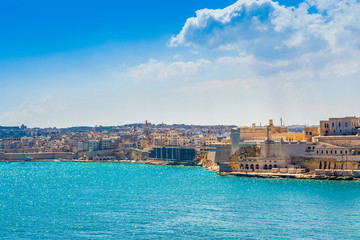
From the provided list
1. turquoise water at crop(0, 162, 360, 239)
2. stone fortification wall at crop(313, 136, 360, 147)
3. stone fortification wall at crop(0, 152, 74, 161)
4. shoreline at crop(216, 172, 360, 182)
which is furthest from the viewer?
stone fortification wall at crop(0, 152, 74, 161)

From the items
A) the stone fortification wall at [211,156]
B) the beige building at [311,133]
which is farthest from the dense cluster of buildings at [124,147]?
the beige building at [311,133]

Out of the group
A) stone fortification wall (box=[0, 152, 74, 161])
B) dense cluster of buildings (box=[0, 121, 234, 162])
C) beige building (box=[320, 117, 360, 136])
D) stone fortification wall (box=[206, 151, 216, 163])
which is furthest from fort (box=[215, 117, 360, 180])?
stone fortification wall (box=[0, 152, 74, 161])

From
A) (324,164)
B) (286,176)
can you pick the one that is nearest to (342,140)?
(324,164)

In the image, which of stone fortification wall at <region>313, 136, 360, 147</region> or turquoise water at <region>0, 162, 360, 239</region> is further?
stone fortification wall at <region>313, 136, 360, 147</region>

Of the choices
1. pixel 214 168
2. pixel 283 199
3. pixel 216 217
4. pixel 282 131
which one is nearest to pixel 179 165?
pixel 214 168

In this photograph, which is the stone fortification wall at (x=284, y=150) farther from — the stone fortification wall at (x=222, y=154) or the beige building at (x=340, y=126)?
the stone fortification wall at (x=222, y=154)

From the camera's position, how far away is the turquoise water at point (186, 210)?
22.7 metres

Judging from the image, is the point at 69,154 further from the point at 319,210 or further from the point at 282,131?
the point at 319,210

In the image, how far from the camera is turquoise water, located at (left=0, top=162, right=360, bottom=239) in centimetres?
2270

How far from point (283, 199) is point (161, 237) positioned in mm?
11356

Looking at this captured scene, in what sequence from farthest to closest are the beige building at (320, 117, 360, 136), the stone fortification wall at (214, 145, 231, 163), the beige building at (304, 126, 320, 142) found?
1. the stone fortification wall at (214, 145, 231, 163)
2. the beige building at (304, 126, 320, 142)
3. the beige building at (320, 117, 360, 136)

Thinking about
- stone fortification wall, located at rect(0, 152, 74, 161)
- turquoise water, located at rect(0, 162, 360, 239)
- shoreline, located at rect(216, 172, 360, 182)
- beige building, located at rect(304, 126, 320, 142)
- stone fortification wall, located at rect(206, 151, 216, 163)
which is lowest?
turquoise water, located at rect(0, 162, 360, 239)

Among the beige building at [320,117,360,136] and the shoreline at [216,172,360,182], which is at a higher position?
the beige building at [320,117,360,136]

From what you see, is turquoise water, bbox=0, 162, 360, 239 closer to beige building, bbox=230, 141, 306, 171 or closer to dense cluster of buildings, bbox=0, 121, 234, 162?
beige building, bbox=230, 141, 306, 171
